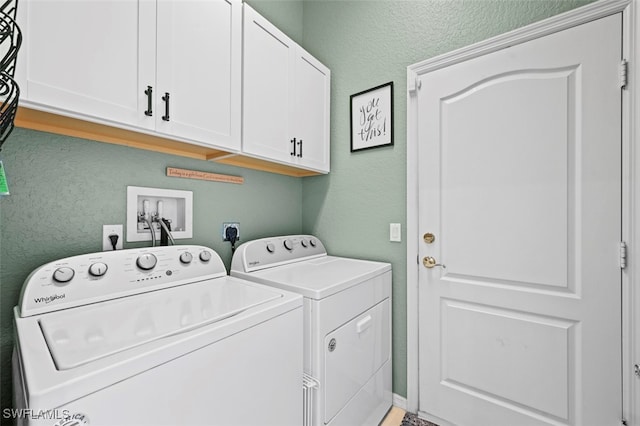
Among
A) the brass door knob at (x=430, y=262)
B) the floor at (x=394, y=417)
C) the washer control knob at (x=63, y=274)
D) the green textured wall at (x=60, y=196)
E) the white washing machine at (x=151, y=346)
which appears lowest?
the floor at (x=394, y=417)

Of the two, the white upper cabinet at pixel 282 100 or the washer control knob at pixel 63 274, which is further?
the white upper cabinet at pixel 282 100

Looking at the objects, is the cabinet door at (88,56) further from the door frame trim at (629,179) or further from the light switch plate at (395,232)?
the door frame trim at (629,179)

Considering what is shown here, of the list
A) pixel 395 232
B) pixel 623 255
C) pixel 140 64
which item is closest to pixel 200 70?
pixel 140 64

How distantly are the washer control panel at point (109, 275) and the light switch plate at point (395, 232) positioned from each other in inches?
44.0

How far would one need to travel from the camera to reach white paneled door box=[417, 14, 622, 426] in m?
1.25

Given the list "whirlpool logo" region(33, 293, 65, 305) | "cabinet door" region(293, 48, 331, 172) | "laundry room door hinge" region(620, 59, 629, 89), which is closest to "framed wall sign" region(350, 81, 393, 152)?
"cabinet door" region(293, 48, 331, 172)

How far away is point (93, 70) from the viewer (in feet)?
3.19

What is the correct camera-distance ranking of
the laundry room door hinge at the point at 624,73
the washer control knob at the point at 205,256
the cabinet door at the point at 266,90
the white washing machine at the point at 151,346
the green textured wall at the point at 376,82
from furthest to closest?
the green textured wall at the point at 376,82
the cabinet door at the point at 266,90
the washer control knob at the point at 205,256
the laundry room door hinge at the point at 624,73
the white washing machine at the point at 151,346

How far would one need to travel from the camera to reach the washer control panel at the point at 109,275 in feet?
3.04

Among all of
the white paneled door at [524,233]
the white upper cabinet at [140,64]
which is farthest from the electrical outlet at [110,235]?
the white paneled door at [524,233]

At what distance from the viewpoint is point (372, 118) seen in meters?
1.95

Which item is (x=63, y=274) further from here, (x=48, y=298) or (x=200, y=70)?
(x=200, y=70)

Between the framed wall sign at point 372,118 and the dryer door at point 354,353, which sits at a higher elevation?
the framed wall sign at point 372,118

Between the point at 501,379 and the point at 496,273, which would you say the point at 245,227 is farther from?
the point at 501,379
